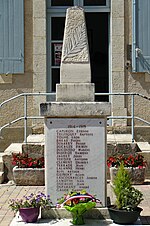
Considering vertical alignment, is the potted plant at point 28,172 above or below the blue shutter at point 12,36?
below

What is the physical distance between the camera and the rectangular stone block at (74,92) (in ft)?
22.0

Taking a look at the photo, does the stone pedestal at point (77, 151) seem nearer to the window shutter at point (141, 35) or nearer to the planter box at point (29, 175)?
the planter box at point (29, 175)

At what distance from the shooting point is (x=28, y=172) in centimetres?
930

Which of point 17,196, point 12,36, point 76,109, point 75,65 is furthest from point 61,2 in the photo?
point 76,109

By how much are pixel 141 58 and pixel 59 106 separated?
15.9 ft

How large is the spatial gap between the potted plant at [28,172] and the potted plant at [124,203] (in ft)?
9.79

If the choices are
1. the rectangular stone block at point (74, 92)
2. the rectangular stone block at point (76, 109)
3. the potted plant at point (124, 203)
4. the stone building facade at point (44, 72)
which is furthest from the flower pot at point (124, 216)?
the stone building facade at point (44, 72)

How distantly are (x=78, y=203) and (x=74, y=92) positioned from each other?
4.53 feet

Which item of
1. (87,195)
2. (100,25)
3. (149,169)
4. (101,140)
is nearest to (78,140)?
(101,140)

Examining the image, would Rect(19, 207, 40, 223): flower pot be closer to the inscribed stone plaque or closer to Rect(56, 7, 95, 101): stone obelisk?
the inscribed stone plaque

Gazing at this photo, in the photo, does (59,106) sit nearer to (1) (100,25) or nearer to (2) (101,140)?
(2) (101,140)

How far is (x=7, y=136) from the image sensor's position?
36.6ft

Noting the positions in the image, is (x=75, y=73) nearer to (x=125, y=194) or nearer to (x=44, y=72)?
(x=125, y=194)

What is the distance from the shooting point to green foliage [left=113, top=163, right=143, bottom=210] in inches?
251
